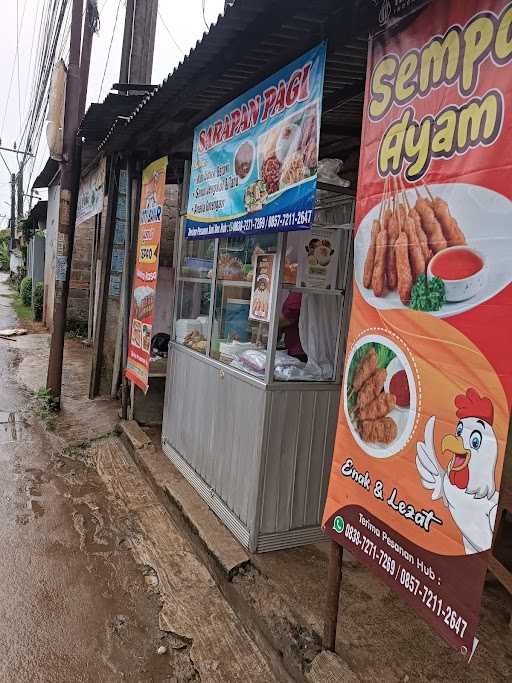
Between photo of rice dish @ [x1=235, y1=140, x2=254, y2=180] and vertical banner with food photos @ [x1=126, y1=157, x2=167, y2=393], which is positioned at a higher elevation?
photo of rice dish @ [x1=235, y1=140, x2=254, y2=180]

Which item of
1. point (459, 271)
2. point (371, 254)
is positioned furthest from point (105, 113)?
point (459, 271)

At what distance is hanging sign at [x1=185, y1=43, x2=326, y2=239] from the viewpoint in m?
2.88

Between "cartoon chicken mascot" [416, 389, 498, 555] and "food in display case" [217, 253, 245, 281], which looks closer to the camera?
"cartoon chicken mascot" [416, 389, 498, 555]

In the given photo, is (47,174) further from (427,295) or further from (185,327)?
(427,295)

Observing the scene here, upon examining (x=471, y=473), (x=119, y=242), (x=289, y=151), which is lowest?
(x=471, y=473)

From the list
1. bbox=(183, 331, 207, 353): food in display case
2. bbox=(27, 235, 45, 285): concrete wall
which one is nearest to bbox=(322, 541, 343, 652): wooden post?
bbox=(183, 331, 207, 353): food in display case

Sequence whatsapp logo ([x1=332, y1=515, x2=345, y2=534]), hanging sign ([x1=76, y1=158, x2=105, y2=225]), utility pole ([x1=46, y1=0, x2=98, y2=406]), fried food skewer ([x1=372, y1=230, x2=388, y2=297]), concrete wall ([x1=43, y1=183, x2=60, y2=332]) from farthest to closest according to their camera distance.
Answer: concrete wall ([x1=43, y1=183, x2=60, y2=332]) → hanging sign ([x1=76, y1=158, x2=105, y2=225]) → utility pole ([x1=46, y1=0, x2=98, y2=406]) → whatsapp logo ([x1=332, y1=515, x2=345, y2=534]) → fried food skewer ([x1=372, y1=230, x2=388, y2=297])

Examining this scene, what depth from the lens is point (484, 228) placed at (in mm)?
1709

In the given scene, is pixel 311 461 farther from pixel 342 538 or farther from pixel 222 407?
A: pixel 342 538

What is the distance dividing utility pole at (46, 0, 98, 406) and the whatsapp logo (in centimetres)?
574

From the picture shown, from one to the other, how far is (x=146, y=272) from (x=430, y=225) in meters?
4.19

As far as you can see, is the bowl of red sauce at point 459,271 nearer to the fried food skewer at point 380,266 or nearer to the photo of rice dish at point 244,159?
the fried food skewer at point 380,266

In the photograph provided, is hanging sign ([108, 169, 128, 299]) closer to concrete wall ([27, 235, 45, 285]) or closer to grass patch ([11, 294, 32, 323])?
grass patch ([11, 294, 32, 323])

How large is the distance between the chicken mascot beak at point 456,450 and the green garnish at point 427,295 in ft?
1.53
